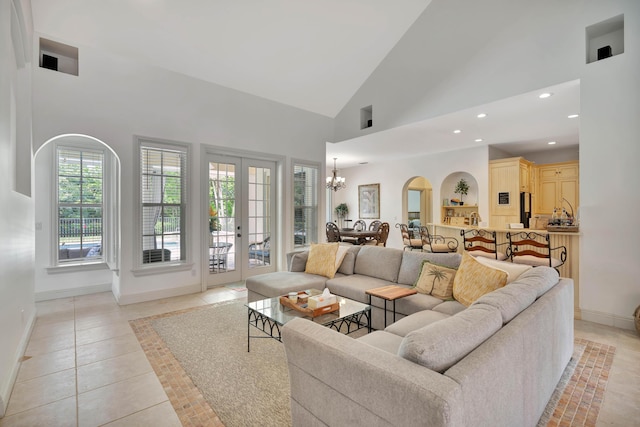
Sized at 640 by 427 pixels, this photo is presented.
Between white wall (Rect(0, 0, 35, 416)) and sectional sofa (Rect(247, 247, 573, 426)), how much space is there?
2170 mm

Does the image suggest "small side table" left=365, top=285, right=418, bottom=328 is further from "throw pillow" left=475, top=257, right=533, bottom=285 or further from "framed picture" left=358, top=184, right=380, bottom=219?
"framed picture" left=358, top=184, right=380, bottom=219

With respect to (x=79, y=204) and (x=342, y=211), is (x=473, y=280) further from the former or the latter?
(x=342, y=211)

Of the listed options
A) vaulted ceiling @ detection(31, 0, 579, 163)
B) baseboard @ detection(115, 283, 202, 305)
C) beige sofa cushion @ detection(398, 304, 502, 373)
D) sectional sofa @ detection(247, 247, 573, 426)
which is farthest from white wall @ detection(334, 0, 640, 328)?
baseboard @ detection(115, 283, 202, 305)

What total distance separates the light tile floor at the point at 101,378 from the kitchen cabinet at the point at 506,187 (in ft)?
11.9

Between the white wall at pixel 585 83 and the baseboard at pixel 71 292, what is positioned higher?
the white wall at pixel 585 83

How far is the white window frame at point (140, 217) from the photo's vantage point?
4352mm

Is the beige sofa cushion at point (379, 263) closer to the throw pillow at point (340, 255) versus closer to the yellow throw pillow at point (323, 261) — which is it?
the throw pillow at point (340, 255)

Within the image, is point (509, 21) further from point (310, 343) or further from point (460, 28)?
point (310, 343)

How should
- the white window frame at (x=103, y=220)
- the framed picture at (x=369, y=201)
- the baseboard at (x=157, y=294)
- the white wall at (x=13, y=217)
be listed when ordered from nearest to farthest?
1. the white wall at (x=13, y=217)
2. the baseboard at (x=157, y=294)
3. the white window frame at (x=103, y=220)
4. the framed picture at (x=369, y=201)

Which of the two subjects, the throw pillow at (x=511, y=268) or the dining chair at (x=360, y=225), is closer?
the throw pillow at (x=511, y=268)

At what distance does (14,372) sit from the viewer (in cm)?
245

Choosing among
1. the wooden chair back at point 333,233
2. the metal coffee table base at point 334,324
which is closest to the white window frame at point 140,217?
the metal coffee table base at point 334,324

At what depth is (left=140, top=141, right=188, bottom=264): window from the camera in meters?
4.46

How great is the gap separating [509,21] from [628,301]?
3.69 m
